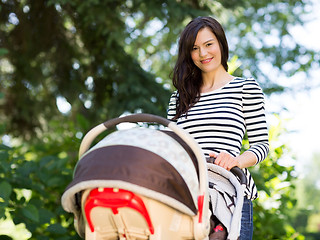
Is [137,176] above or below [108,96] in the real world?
below

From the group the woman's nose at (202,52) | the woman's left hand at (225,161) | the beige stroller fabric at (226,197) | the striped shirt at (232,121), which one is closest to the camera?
the beige stroller fabric at (226,197)

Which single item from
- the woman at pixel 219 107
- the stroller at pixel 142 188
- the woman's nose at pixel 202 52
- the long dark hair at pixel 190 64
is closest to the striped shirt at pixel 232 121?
the woman at pixel 219 107

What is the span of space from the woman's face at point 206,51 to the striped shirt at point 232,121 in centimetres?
16

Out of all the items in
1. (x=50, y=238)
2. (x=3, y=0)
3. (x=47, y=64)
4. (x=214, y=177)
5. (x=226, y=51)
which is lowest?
(x=50, y=238)

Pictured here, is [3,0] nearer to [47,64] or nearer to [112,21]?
[47,64]

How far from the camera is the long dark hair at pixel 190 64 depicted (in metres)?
2.52

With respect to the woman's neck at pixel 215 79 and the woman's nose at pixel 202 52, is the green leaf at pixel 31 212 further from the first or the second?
the woman's nose at pixel 202 52

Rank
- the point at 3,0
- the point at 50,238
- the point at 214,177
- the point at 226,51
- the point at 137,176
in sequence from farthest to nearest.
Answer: the point at 3,0, the point at 50,238, the point at 226,51, the point at 214,177, the point at 137,176

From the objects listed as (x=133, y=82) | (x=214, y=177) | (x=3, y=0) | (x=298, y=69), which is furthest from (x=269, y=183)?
(x=298, y=69)

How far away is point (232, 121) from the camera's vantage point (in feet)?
7.74

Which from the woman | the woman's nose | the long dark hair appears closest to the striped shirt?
the woman

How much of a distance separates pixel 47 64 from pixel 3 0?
1113 mm

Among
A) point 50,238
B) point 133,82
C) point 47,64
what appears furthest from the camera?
point 47,64

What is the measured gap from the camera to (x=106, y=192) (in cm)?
158
